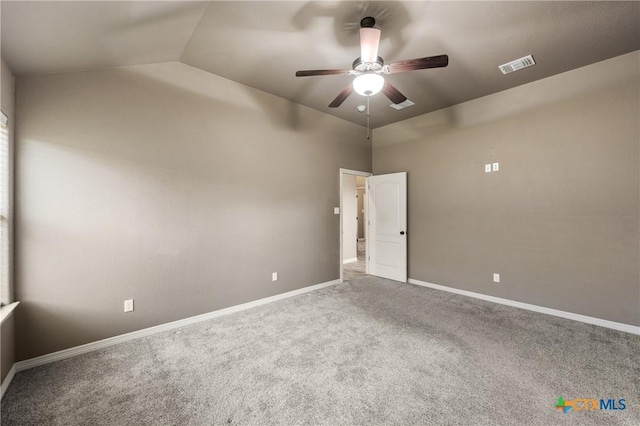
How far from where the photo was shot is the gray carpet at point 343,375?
1685 millimetres

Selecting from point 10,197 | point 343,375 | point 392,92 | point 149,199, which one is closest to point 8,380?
point 10,197

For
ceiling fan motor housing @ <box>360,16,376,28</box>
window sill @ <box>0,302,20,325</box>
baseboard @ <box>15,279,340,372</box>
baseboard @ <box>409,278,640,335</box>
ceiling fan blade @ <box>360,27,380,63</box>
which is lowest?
baseboard @ <box>409,278,640,335</box>

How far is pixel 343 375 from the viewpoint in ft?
6.82

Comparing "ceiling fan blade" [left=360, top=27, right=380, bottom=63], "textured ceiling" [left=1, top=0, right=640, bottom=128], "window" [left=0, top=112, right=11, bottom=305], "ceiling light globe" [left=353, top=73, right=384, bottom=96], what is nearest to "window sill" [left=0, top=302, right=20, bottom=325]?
"window" [left=0, top=112, right=11, bottom=305]

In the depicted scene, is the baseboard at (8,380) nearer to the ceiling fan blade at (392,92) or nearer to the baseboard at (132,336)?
the baseboard at (132,336)

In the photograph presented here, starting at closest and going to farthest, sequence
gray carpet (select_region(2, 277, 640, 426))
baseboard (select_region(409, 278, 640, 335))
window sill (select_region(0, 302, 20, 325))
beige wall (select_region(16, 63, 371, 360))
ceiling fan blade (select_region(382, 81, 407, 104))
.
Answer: gray carpet (select_region(2, 277, 640, 426))
window sill (select_region(0, 302, 20, 325))
beige wall (select_region(16, 63, 371, 360))
ceiling fan blade (select_region(382, 81, 407, 104))
baseboard (select_region(409, 278, 640, 335))

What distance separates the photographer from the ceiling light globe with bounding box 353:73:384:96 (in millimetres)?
2217

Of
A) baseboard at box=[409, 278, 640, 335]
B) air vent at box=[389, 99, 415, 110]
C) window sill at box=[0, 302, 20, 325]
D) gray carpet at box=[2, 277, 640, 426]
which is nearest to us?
gray carpet at box=[2, 277, 640, 426]

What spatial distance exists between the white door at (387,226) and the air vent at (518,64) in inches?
82.3

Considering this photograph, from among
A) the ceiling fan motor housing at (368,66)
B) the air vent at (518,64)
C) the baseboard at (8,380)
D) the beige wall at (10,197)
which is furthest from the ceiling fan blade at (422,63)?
the baseboard at (8,380)

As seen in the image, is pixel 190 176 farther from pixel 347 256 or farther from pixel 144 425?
pixel 347 256

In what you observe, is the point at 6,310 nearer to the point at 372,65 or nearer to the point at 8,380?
the point at 8,380

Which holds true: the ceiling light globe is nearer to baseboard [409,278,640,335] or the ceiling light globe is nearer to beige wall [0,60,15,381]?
beige wall [0,60,15,381]

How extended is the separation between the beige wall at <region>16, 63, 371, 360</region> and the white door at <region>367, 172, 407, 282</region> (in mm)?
1729
